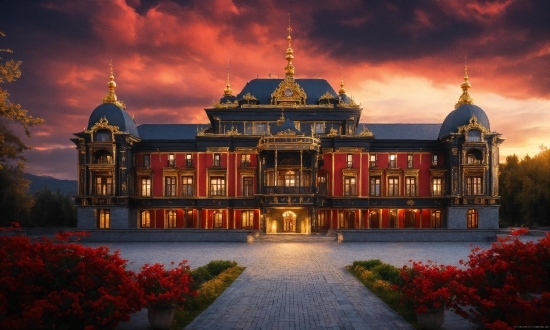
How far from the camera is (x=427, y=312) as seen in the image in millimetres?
13391

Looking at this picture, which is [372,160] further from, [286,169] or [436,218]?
[286,169]

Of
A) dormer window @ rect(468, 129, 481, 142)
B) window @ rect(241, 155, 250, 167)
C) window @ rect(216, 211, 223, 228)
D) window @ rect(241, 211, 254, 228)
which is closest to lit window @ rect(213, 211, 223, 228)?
window @ rect(216, 211, 223, 228)

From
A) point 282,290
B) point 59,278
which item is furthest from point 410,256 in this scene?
point 59,278

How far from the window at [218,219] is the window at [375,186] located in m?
18.4

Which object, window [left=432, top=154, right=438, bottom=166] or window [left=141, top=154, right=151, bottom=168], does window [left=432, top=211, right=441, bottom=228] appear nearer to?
window [left=432, top=154, right=438, bottom=166]

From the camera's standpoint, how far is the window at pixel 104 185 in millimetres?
57594

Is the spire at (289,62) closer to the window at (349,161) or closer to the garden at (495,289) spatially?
the window at (349,161)

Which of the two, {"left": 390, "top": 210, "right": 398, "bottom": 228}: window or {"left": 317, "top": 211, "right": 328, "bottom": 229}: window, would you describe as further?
{"left": 390, "top": 210, "right": 398, "bottom": 228}: window

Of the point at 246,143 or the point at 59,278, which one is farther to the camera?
the point at 246,143

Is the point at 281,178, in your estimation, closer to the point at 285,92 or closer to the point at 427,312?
the point at 285,92

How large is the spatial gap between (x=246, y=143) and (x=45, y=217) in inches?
1306

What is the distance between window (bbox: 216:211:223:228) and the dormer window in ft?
101

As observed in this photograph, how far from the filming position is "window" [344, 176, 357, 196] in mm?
57688

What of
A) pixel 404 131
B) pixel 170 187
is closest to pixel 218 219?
pixel 170 187
